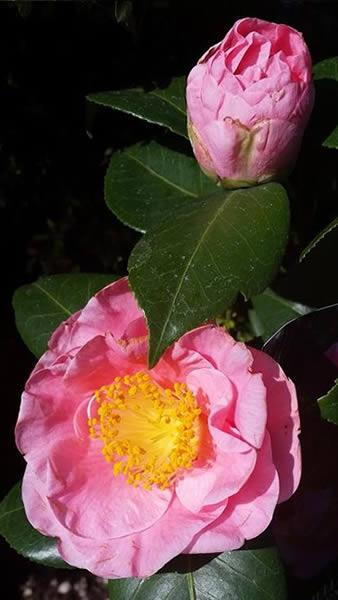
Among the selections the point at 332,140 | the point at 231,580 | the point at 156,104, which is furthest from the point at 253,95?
the point at 231,580

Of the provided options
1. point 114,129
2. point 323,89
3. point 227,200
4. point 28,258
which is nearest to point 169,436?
point 227,200

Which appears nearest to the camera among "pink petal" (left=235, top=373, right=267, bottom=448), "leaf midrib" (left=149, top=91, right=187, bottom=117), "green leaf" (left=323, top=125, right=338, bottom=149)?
"pink petal" (left=235, top=373, right=267, bottom=448)

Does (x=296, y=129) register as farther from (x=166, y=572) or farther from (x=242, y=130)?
(x=166, y=572)

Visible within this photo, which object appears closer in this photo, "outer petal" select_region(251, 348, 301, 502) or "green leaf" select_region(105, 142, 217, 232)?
"outer petal" select_region(251, 348, 301, 502)

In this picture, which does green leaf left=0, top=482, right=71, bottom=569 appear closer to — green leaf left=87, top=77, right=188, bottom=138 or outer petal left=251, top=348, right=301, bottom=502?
outer petal left=251, top=348, right=301, bottom=502

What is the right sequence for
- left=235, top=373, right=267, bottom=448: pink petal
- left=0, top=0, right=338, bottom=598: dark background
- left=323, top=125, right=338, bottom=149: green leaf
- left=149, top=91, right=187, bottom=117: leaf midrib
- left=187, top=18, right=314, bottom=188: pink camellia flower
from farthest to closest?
left=0, top=0, right=338, bottom=598: dark background, left=149, top=91, right=187, bottom=117: leaf midrib, left=323, top=125, right=338, bottom=149: green leaf, left=187, top=18, right=314, bottom=188: pink camellia flower, left=235, top=373, right=267, bottom=448: pink petal

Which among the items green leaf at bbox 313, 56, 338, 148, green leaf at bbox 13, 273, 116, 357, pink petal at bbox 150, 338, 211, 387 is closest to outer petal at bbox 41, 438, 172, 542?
pink petal at bbox 150, 338, 211, 387
